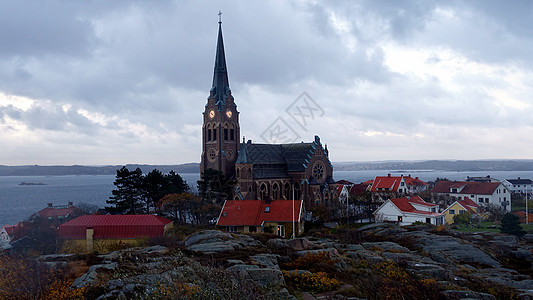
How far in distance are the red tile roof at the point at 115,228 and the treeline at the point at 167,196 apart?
11.8 metres

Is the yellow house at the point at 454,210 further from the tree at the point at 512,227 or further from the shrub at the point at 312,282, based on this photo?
the shrub at the point at 312,282

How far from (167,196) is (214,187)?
1248 cm

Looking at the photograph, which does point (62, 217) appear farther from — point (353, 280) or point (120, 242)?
point (353, 280)

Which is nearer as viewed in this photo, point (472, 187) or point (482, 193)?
point (482, 193)

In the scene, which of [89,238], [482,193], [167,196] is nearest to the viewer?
[89,238]

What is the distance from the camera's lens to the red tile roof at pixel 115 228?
1615 inches

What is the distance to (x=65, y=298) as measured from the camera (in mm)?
16516

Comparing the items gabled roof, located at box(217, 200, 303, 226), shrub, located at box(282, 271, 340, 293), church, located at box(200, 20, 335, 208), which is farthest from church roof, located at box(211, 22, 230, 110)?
shrub, located at box(282, 271, 340, 293)

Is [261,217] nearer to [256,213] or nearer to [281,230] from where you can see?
[256,213]

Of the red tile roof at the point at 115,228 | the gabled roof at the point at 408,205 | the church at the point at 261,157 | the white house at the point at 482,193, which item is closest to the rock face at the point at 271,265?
the red tile roof at the point at 115,228

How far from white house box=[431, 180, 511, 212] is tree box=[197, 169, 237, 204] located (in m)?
44.3

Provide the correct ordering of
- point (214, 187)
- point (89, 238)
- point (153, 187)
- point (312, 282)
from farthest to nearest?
point (214, 187), point (153, 187), point (89, 238), point (312, 282)

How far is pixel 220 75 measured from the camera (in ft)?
252

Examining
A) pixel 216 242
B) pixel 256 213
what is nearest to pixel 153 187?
pixel 256 213
